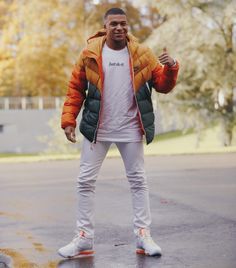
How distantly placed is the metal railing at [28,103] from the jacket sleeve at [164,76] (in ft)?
135

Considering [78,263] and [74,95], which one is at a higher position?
[74,95]

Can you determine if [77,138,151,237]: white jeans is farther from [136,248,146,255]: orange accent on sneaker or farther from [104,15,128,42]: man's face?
[104,15,128,42]: man's face

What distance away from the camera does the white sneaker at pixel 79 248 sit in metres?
6.23

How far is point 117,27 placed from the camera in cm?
608

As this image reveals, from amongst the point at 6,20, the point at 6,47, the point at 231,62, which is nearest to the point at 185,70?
the point at 231,62

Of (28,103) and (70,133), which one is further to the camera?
(28,103)

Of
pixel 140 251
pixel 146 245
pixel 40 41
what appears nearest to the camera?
pixel 146 245

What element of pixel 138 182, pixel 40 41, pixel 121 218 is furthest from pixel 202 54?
pixel 138 182

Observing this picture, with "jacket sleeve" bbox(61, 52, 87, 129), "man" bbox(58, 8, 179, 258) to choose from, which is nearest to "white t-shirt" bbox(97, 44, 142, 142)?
"man" bbox(58, 8, 179, 258)

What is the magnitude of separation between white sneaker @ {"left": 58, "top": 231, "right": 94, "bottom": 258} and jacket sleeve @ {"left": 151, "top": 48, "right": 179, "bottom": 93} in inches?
49.5

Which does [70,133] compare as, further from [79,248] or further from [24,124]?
[24,124]

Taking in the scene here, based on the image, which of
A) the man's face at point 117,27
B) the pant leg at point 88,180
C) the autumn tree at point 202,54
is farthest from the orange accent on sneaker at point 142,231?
the autumn tree at point 202,54

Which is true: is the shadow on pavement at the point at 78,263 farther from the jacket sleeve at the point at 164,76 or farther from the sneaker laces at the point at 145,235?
the jacket sleeve at the point at 164,76

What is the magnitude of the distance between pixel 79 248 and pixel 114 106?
3.63 feet
